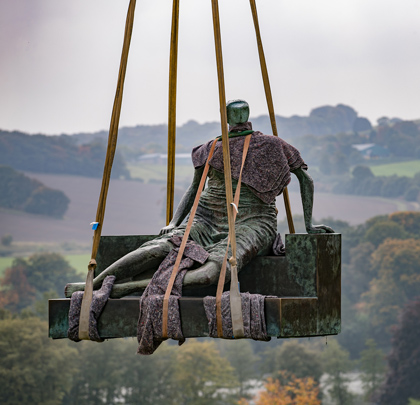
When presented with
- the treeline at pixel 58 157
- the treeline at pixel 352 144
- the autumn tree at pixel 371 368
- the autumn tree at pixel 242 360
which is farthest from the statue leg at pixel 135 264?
the treeline at pixel 352 144

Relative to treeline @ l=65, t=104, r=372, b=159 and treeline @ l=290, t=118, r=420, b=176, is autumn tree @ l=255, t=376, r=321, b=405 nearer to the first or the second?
treeline @ l=290, t=118, r=420, b=176

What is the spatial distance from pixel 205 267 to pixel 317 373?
1234 inches

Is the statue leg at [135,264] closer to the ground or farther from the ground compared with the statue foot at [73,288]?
farther from the ground

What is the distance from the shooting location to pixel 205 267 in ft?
24.1

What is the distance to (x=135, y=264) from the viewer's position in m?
7.49

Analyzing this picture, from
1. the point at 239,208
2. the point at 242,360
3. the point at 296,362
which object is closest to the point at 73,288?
the point at 239,208

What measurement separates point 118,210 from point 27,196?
4287mm

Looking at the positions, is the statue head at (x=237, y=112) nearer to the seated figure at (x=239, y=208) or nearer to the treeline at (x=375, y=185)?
the seated figure at (x=239, y=208)

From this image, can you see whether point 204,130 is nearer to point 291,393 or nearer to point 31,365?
point 291,393

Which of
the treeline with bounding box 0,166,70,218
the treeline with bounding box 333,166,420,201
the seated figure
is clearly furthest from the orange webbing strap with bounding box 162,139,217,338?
the treeline with bounding box 333,166,420,201

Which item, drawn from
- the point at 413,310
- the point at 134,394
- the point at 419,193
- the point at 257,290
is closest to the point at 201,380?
the point at 134,394

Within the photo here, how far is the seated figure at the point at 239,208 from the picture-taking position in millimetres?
7504

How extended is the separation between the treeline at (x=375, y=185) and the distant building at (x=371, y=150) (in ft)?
7.17

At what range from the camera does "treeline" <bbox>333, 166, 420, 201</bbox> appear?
4403cm
